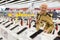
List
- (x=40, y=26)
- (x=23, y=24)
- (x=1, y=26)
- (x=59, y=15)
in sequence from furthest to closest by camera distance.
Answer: (x=1, y=26)
(x=23, y=24)
(x=40, y=26)
(x=59, y=15)

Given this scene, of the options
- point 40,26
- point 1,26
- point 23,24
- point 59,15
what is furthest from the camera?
point 1,26

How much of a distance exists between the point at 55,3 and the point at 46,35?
20 centimetres

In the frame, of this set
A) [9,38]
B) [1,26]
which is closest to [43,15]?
[9,38]

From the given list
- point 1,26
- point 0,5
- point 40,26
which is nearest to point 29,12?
point 40,26

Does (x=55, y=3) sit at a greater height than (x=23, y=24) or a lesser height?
greater

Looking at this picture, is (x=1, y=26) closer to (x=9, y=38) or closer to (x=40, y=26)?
(x=9, y=38)

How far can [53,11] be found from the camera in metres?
0.97

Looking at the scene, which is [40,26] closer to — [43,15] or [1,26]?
[43,15]

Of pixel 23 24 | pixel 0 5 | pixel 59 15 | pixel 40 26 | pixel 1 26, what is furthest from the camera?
pixel 1 26

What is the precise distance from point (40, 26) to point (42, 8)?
0.41 ft

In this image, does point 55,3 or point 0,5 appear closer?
point 55,3

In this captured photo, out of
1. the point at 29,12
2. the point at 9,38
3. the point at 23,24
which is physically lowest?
the point at 9,38

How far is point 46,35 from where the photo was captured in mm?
1018

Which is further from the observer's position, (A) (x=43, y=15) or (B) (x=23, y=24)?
(B) (x=23, y=24)
